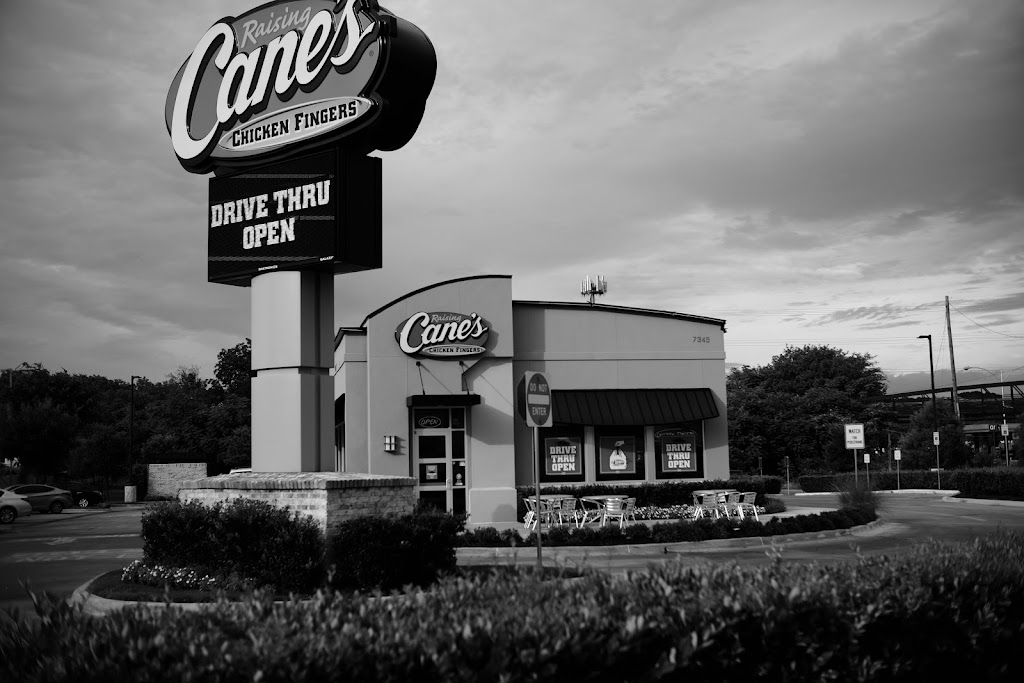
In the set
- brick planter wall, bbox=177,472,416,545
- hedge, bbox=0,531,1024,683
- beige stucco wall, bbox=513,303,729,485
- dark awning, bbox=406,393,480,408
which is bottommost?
hedge, bbox=0,531,1024,683

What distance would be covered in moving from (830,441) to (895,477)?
939 centimetres

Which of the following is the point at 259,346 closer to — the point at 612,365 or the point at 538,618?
the point at 538,618

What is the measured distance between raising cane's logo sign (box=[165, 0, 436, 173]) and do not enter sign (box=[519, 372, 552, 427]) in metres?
5.25

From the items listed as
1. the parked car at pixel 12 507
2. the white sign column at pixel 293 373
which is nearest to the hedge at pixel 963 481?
the white sign column at pixel 293 373

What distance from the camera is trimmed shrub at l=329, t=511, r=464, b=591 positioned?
1241 cm

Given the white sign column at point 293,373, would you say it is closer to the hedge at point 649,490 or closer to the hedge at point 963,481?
the hedge at point 649,490

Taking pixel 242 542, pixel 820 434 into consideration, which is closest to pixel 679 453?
pixel 242 542

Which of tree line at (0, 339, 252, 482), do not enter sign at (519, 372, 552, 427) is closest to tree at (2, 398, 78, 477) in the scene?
tree line at (0, 339, 252, 482)

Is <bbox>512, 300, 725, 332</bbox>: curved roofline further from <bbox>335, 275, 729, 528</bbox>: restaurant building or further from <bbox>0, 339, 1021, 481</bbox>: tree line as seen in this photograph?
<bbox>0, 339, 1021, 481</bbox>: tree line

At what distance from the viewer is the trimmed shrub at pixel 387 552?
40.7 feet

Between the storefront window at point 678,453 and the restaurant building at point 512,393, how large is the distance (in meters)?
0.04

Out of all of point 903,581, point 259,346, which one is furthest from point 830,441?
point 903,581

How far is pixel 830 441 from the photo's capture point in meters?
58.7

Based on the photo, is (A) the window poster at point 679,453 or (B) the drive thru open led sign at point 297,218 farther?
(A) the window poster at point 679,453
